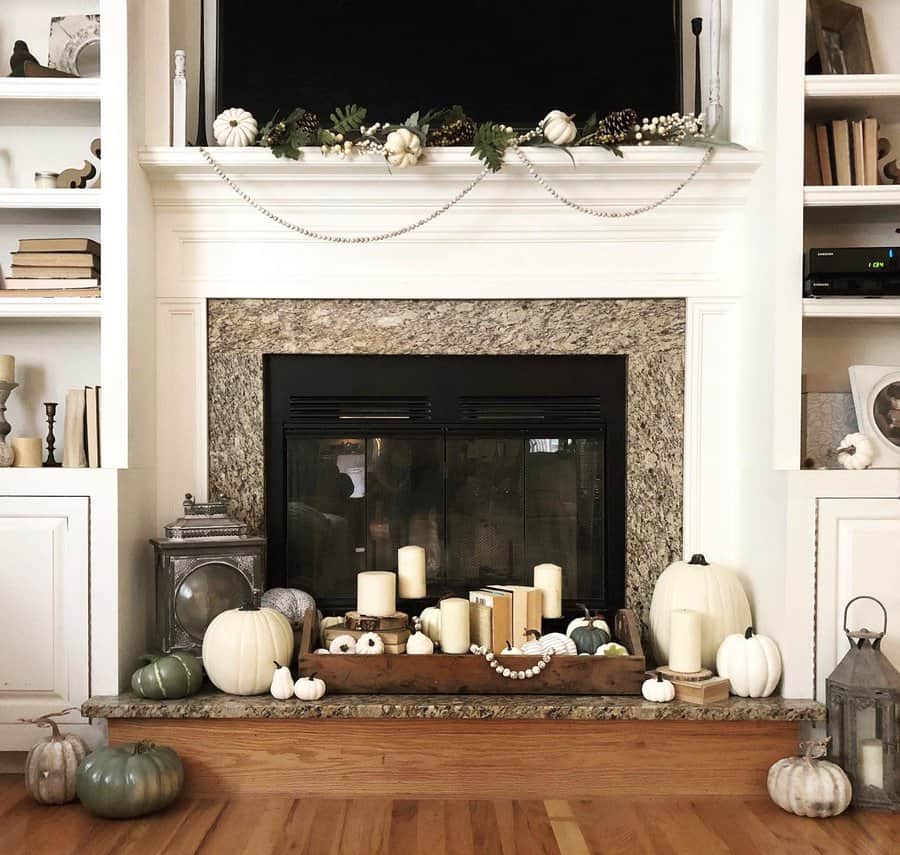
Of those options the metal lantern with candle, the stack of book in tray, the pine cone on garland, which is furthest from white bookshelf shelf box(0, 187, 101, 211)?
the metal lantern with candle

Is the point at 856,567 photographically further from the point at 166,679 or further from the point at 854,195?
the point at 166,679

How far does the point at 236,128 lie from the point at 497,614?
1592 mm

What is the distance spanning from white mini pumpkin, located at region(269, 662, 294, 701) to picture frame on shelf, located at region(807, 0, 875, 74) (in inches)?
90.8

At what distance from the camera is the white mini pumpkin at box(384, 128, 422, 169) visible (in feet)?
9.52

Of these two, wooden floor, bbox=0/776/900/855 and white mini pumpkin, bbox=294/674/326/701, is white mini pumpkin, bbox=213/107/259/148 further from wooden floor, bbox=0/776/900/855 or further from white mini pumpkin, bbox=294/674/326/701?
wooden floor, bbox=0/776/900/855

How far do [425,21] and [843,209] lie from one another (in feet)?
4.57

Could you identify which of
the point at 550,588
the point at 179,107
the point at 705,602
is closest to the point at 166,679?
the point at 550,588

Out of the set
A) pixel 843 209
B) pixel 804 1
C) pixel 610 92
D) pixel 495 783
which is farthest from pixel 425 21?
pixel 495 783

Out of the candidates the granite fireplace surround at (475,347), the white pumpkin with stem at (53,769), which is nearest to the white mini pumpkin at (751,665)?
the granite fireplace surround at (475,347)

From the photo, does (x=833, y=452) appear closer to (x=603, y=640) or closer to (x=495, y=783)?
(x=603, y=640)

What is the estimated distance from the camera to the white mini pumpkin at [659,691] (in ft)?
9.04

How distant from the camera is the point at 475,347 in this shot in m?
3.22

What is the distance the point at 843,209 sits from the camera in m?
3.12

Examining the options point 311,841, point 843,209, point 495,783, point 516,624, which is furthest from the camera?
point 843,209
